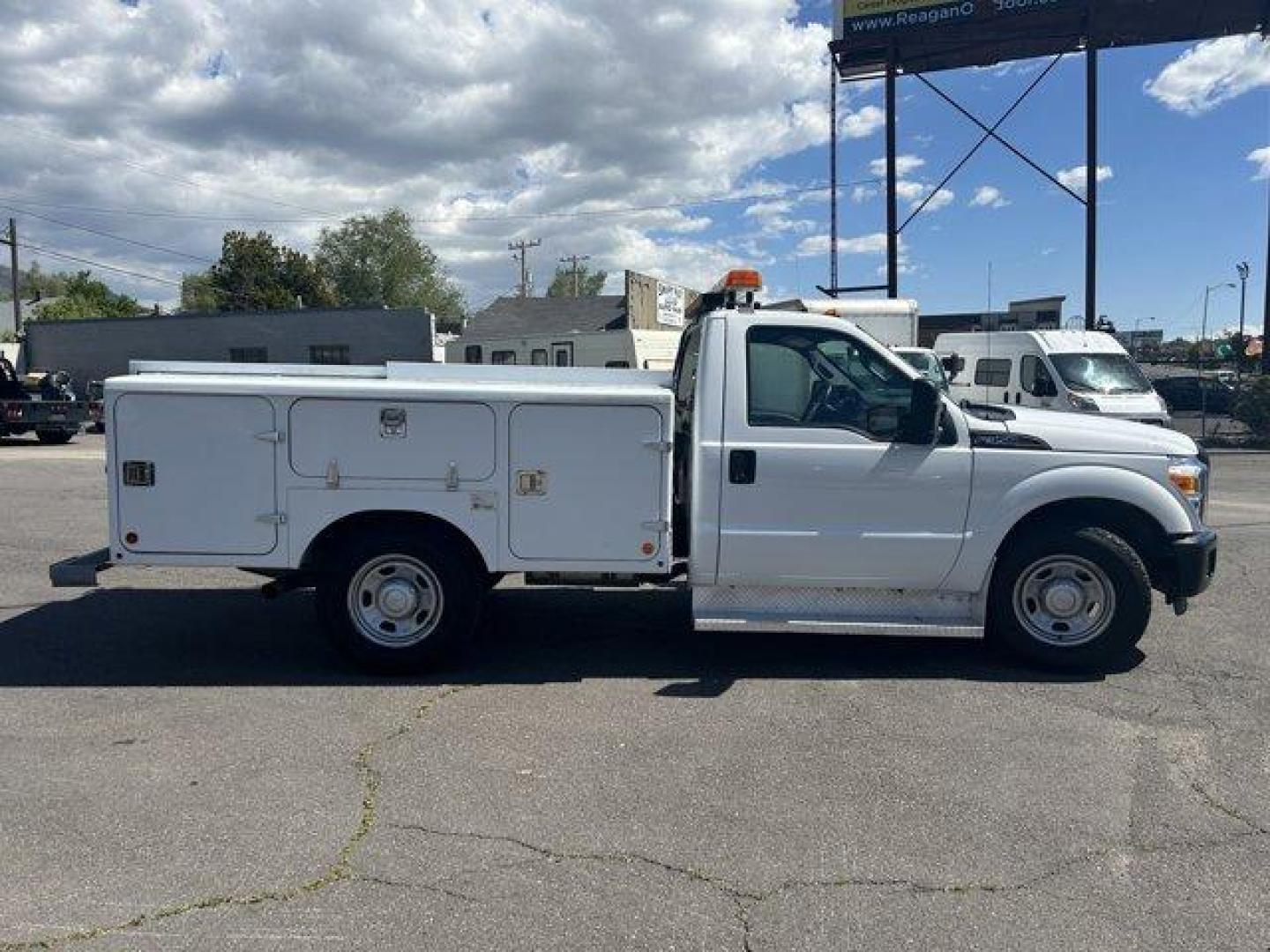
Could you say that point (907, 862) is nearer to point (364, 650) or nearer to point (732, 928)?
point (732, 928)

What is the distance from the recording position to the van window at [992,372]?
17.5 m

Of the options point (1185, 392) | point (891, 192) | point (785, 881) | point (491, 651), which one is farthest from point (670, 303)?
point (785, 881)

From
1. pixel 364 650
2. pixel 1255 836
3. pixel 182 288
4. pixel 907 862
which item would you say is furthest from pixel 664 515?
pixel 182 288

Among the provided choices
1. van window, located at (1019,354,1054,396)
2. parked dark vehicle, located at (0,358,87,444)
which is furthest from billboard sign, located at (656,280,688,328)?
parked dark vehicle, located at (0,358,87,444)

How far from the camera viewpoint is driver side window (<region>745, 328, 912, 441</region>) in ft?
17.9

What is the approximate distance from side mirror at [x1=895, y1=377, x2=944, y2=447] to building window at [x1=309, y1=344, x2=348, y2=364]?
117 feet

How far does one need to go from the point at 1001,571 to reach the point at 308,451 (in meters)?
3.88

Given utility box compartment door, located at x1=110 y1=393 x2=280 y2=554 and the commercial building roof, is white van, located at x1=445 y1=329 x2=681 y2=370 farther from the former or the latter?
utility box compartment door, located at x1=110 y1=393 x2=280 y2=554

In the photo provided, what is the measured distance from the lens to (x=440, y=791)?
4027mm

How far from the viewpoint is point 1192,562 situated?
5.40 metres

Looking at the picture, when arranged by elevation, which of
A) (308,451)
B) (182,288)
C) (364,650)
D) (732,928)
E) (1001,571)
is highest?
(182,288)

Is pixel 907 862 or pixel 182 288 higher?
pixel 182 288

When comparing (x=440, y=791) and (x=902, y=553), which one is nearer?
(x=440, y=791)

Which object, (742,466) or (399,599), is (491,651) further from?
(742,466)
